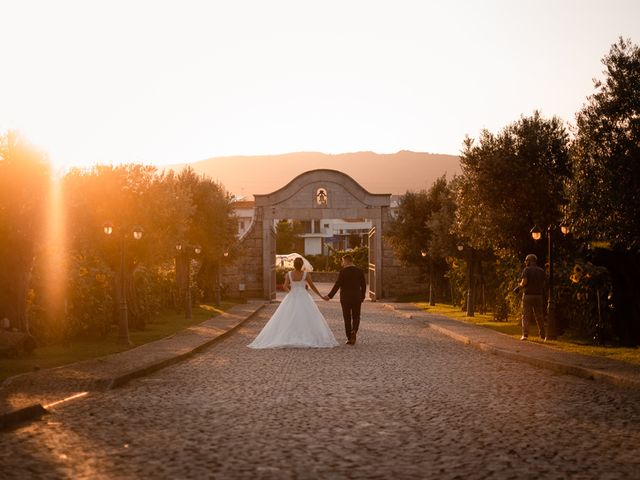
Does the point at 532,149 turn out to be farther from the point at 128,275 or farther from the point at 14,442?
the point at 14,442

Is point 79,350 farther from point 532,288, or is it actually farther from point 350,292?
point 532,288

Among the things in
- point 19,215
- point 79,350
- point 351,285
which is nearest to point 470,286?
point 351,285

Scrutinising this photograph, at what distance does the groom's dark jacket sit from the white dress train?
0.73m

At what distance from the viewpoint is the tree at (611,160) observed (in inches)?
640

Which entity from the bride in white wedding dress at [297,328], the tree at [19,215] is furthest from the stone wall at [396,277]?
the tree at [19,215]

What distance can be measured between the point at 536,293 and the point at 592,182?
3769 millimetres

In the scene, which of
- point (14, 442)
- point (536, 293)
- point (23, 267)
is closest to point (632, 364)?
point (536, 293)

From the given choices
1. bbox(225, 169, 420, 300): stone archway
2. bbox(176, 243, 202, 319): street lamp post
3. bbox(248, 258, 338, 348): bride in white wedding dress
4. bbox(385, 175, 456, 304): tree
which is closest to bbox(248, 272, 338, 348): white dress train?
bbox(248, 258, 338, 348): bride in white wedding dress

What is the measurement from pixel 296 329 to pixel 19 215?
6464mm

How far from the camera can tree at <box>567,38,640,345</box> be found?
16.2 meters

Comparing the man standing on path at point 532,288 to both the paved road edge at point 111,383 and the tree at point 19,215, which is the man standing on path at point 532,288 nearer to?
the paved road edge at point 111,383

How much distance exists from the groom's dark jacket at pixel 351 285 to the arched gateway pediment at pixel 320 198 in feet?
103

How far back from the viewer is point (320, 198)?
51031mm

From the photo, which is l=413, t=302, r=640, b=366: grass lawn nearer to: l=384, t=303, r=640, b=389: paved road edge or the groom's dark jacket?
l=384, t=303, r=640, b=389: paved road edge
